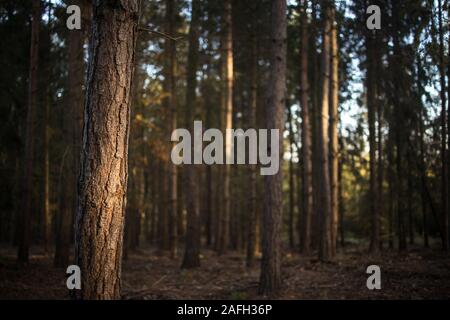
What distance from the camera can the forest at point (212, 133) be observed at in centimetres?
396

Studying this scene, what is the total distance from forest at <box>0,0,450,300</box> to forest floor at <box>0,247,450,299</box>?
0.22 feet

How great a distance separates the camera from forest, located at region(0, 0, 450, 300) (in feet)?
13.0

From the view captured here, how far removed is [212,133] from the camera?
68.9 feet

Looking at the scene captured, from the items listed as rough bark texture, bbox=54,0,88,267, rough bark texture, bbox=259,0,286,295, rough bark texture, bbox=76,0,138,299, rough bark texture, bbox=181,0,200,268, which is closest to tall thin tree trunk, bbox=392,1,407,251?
rough bark texture, bbox=259,0,286,295

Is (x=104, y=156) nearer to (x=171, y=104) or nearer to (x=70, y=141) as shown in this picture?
(x=70, y=141)

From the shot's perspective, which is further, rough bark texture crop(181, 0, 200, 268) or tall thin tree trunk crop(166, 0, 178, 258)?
tall thin tree trunk crop(166, 0, 178, 258)

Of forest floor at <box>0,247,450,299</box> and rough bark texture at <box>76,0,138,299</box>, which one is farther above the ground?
rough bark texture at <box>76,0,138,299</box>

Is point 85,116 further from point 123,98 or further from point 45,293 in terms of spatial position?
point 45,293

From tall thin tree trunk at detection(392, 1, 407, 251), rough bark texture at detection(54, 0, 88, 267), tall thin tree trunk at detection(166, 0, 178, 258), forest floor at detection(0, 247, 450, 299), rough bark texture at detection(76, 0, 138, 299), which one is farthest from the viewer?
tall thin tree trunk at detection(166, 0, 178, 258)

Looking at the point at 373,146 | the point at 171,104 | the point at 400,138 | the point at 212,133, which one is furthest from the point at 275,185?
the point at 212,133

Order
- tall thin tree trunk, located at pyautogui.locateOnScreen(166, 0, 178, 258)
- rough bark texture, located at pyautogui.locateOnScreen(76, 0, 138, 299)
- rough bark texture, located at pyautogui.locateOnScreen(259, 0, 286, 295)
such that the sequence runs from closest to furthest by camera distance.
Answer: rough bark texture, located at pyautogui.locateOnScreen(76, 0, 138, 299) < rough bark texture, located at pyautogui.locateOnScreen(259, 0, 286, 295) < tall thin tree trunk, located at pyautogui.locateOnScreen(166, 0, 178, 258)

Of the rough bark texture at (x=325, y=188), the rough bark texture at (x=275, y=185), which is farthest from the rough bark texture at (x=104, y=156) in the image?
the rough bark texture at (x=325, y=188)

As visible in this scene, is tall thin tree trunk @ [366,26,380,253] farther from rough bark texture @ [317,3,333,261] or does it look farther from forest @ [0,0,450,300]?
rough bark texture @ [317,3,333,261]

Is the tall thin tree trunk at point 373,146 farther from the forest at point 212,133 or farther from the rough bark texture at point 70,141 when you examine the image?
the rough bark texture at point 70,141
